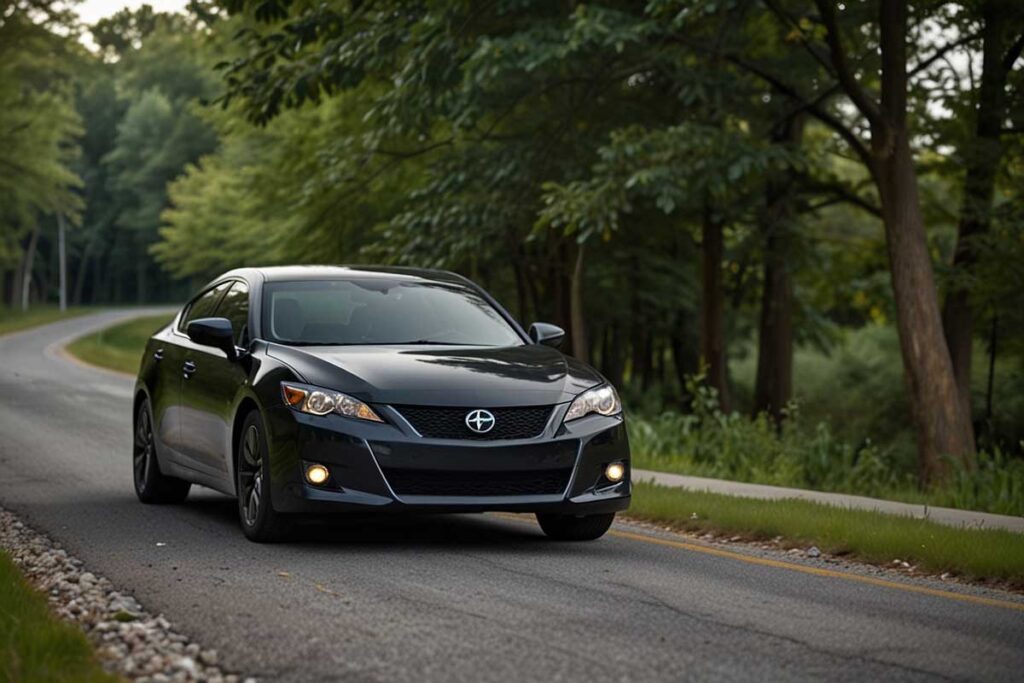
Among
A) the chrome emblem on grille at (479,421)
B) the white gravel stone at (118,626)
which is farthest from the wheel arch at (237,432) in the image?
the chrome emblem on grille at (479,421)

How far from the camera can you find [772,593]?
323 inches

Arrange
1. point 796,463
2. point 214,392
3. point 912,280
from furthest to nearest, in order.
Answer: point 912,280
point 796,463
point 214,392

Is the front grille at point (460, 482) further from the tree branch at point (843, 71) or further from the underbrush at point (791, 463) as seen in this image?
the tree branch at point (843, 71)

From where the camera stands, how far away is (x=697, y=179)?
736 inches

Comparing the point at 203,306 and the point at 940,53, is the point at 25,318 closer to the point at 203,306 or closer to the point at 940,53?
the point at 940,53

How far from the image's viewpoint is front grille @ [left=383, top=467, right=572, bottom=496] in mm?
9055

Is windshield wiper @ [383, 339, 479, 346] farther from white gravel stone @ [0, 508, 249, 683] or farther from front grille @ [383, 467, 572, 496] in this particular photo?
white gravel stone @ [0, 508, 249, 683]

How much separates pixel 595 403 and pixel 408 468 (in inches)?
48.7

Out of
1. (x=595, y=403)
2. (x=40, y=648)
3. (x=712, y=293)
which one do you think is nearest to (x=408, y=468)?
(x=595, y=403)

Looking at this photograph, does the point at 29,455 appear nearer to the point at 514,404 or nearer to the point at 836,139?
the point at 514,404

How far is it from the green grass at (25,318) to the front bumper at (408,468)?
56994 mm

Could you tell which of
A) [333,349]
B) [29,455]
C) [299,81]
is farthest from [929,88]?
[333,349]

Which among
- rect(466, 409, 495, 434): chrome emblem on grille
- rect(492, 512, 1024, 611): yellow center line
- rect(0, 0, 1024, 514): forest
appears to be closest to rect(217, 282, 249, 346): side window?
rect(466, 409, 495, 434): chrome emblem on grille

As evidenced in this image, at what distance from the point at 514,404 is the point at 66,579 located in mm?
2553
